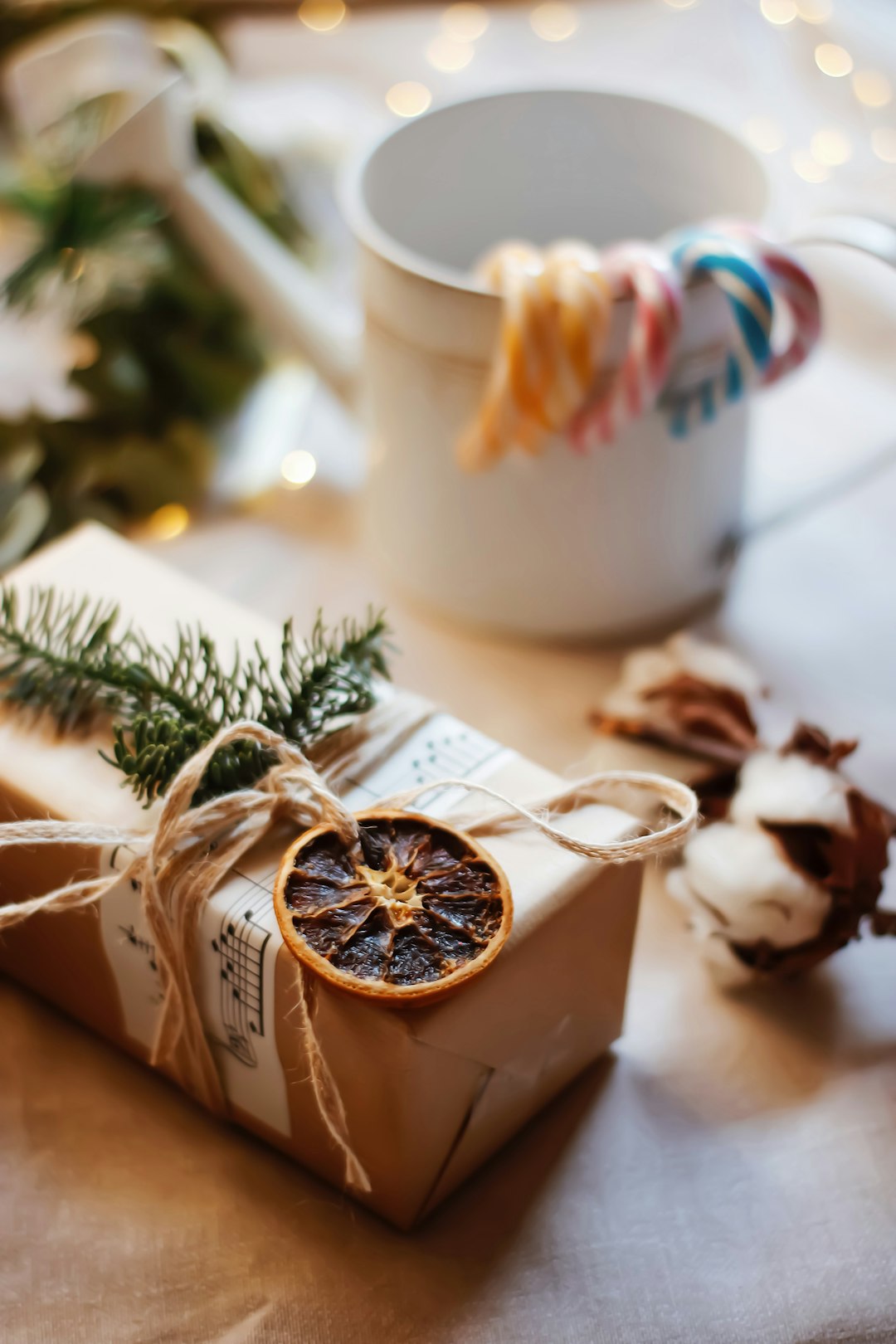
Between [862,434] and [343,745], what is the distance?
489 millimetres

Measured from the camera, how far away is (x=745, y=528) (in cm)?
71

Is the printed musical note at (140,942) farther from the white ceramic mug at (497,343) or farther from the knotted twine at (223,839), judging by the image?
the white ceramic mug at (497,343)

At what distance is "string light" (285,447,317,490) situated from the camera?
82 cm

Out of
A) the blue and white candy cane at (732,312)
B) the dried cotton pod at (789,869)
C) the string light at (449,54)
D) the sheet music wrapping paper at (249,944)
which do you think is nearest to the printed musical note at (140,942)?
the sheet music wrapping paper at (249,944)

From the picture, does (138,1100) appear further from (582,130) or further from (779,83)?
(779,83)

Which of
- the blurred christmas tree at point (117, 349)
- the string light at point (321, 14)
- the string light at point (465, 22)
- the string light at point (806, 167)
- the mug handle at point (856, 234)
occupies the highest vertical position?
the mug handle at point (856, 234)

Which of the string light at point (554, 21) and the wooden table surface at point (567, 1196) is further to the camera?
the string light at point (554, 21)

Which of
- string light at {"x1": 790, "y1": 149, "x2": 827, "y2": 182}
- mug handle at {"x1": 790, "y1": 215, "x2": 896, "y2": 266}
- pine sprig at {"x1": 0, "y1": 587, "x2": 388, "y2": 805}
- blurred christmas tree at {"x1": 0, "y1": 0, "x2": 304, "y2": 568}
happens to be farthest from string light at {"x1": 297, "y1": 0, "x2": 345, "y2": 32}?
pine sprig at {"x1": 0, "y1": 587, "x2": 388, "y2": 805}

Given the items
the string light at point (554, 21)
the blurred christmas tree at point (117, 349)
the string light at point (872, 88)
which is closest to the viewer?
the blurred christmas tree at point (117, 349)

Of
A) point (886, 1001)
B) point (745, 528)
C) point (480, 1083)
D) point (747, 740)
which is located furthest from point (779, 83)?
point (480, 1083)

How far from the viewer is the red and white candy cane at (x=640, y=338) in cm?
57

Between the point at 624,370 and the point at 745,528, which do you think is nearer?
the point at 624,370

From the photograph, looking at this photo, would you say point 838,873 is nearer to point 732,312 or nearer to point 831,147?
point 732,312

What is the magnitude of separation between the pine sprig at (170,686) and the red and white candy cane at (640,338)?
153 millimetres
